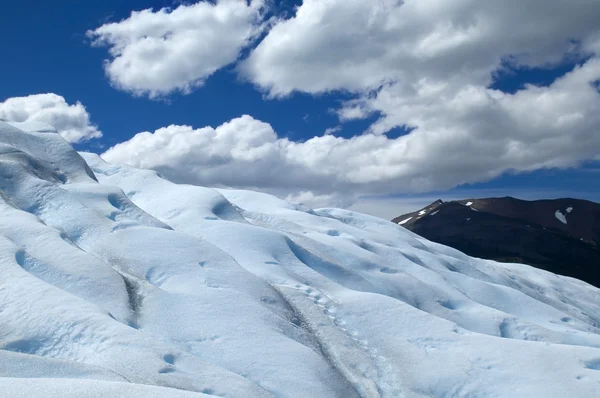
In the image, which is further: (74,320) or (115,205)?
(115,205)

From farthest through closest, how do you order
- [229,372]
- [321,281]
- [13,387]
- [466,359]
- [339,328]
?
[321,281]
[339,328]
[466,359]
[229,372]
[13,387]

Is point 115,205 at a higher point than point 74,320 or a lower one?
Result: higher

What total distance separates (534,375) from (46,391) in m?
20.6

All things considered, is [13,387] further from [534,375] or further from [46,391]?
[534,375]

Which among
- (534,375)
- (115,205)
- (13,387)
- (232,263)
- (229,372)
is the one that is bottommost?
(534,375)

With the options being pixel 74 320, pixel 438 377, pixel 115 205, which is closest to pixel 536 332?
pixel 438 377

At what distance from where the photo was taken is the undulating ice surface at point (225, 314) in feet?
61.4

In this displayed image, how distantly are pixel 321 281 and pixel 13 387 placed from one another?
22.8 metres

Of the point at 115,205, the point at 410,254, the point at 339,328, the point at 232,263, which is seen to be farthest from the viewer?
the point at 410,254

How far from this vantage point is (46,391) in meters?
11.1

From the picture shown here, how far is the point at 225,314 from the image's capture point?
2434 cm

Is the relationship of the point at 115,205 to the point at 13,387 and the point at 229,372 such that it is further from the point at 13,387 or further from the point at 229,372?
the point at 13,387

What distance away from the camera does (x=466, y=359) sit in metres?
25.0

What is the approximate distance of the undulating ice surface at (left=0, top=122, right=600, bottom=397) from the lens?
1870 cm
